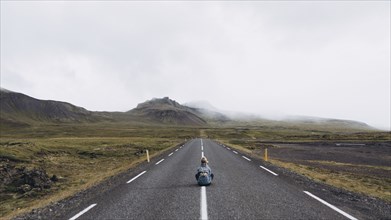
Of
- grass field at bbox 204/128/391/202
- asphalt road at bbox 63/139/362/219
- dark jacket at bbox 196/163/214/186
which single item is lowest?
grass field at bbox 204/128/391/202

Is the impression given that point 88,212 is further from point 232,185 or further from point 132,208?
point 232,185

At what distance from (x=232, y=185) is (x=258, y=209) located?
4.44 metres

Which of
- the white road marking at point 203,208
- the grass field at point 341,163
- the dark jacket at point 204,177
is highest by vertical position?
the dark jacket at point 204,177

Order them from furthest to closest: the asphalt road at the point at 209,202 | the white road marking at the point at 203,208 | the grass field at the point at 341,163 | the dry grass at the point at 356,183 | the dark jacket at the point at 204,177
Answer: the grass field at the point at 341,163 < the dry grass at the point at 356,183 < the dark jacket at the point at 204,177 < the asphalt road at the point at 209,202 < the white road marking at the point at 203,208

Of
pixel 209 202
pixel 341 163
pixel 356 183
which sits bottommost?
pixel 341 163

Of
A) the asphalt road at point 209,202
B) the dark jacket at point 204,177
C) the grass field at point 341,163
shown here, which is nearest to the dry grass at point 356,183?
the grass field at point 341,163

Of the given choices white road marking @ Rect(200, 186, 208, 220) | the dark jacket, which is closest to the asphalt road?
white road marking @ Rect(200, 186, 208, 220)

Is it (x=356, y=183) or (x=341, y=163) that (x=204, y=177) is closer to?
(x=356, y=183)

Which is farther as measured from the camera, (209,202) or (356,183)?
(356,183)

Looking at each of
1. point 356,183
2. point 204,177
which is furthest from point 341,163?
point 204,177

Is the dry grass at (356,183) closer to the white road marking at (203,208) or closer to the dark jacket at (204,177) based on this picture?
the dark jacket at (204,177)

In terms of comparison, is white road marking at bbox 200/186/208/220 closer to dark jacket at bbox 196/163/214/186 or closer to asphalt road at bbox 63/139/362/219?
asphalt road at bbox 63/139/362/219

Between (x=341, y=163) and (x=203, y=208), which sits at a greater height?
(x=203, y=208)

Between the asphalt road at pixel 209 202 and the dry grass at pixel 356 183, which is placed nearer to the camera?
the asphalt road at pixel 209 202
